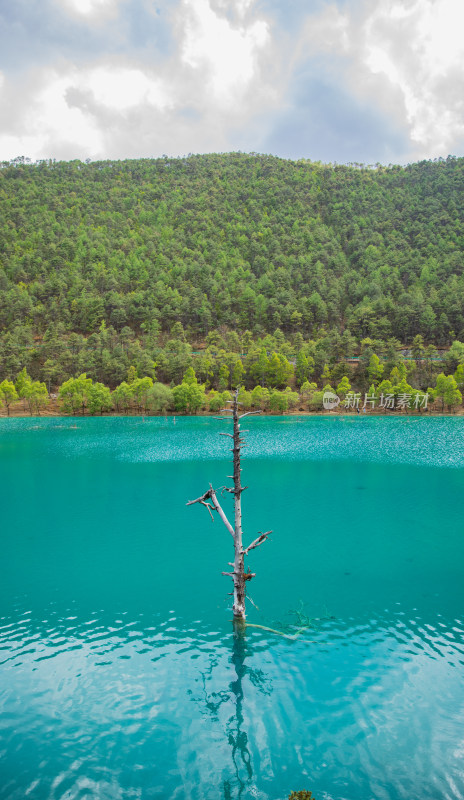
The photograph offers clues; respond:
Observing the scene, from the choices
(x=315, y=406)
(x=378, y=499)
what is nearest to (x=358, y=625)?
(x=378, y=499)

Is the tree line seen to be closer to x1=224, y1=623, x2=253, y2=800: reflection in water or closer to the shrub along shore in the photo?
the shrub along shore

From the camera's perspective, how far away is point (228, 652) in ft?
49.3

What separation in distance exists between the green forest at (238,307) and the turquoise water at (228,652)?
229 feet

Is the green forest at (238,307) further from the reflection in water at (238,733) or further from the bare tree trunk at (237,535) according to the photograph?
the reflection in water at (238,733)

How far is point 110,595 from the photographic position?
63.9 feet

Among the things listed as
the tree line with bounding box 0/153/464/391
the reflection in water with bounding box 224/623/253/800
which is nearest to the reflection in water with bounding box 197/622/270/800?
the reflection in water with bounding box 224/623/253/800

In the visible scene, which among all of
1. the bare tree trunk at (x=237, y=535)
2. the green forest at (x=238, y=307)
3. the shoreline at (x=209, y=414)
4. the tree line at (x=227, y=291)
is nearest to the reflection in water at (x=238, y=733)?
the bare tree trunk at (x=237, y=535)

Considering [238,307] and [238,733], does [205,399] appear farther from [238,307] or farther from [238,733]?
[238,733]

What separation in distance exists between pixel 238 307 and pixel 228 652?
14837cm

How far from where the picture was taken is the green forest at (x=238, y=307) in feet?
349

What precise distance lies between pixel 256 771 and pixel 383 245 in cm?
19466

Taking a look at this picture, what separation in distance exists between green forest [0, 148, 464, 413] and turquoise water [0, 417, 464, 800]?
69.7 m

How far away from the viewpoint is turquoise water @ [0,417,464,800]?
10539mm

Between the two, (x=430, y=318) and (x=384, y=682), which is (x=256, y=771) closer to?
(x=384, y=682)
